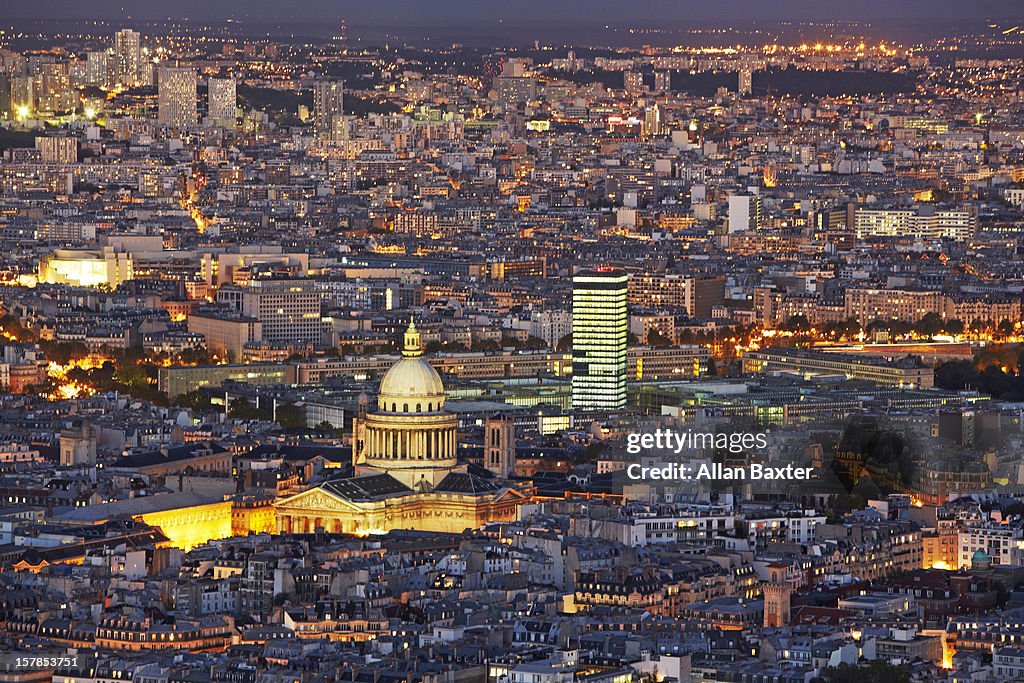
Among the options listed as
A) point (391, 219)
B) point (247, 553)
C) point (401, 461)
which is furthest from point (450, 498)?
point (391, 219)

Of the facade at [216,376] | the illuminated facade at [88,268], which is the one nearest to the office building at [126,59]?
the illuminated facade at [88,268]

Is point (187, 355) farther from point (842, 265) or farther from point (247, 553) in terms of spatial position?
point (247, 553)

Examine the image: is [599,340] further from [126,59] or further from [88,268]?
[126,59]

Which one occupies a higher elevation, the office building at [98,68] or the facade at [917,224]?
the office building at [98,68]

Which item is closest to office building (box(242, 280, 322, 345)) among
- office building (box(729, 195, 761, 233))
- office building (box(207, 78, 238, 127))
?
office building (box(729, 195, 761, 233))

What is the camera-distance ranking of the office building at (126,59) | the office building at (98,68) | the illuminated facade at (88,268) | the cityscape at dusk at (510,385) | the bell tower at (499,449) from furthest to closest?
the office building at (126,59) < the office building at (98,68) < the illuminated facade at (88,268) < the bell tower at (499,449) < the cityscape at dusk at (510,385)

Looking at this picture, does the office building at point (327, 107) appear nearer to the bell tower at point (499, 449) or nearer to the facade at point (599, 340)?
the facade at point (599, 340)
